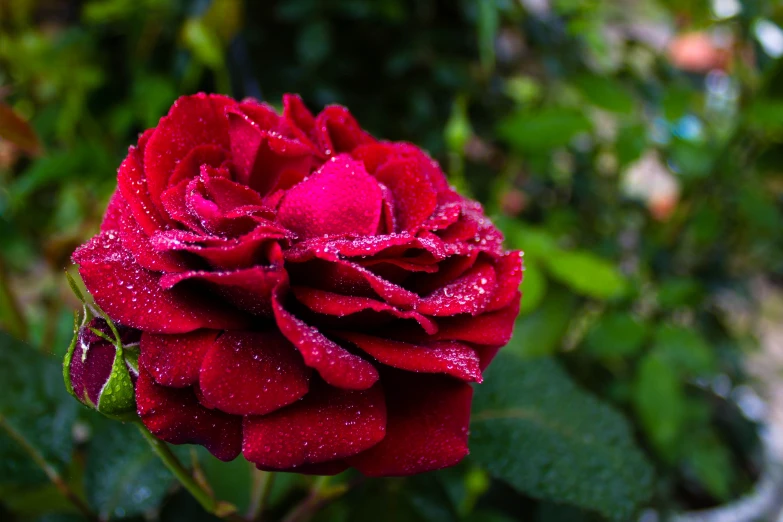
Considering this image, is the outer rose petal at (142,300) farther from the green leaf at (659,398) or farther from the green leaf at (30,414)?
the green leaf at (659,398)

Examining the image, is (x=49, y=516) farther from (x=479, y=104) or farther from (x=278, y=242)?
(x=479, y=104)

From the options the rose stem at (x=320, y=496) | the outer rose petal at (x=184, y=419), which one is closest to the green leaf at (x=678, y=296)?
the rose stem at (x=320, y=496)

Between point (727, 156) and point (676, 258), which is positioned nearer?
point (727, 156)

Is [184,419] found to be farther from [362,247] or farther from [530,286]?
[530,286]

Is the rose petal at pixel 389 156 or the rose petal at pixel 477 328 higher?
the rose petal at pixel 389 156

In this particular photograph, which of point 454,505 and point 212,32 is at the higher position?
point 212,32

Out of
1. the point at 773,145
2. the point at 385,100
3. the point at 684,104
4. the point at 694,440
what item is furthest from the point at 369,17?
the point at 694,440
